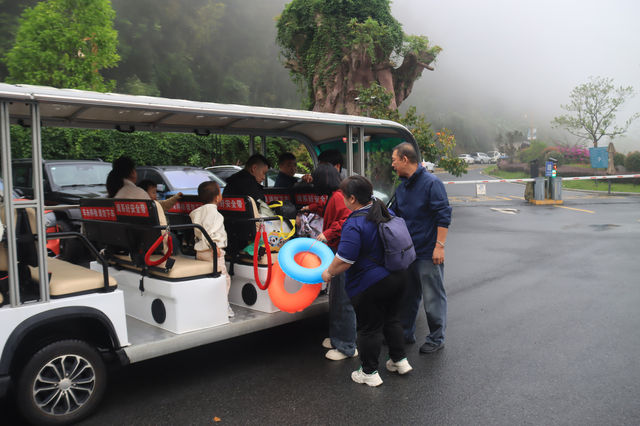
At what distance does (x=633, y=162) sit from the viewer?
119 feet

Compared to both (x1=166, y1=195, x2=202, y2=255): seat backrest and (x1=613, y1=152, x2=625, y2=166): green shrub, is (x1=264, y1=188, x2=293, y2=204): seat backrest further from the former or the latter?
(x1=613, y1=152, x2=625, y2=166): green shrub

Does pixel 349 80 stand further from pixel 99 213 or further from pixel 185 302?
pixel 185 302

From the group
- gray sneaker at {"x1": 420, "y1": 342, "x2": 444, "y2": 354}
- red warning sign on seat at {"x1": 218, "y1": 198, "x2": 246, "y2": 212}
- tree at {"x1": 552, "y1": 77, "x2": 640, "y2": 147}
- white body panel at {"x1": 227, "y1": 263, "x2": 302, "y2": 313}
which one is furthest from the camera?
tree at {"x1": 552, "y1": 77, "x2": 640, "y2": 147}

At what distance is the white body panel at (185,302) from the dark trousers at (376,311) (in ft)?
→ 3.78

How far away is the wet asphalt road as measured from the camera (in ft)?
13.0

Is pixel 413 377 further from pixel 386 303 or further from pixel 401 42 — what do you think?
pixel 401 42

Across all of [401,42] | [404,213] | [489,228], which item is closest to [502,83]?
[401,42]

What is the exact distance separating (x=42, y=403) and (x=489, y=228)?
1276 cm

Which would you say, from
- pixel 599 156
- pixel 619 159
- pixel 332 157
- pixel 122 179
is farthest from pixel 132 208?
pixel 619 159

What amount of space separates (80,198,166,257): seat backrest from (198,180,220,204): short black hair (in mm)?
475

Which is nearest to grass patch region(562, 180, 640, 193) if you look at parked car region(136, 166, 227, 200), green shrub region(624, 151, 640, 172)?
green shrub region(624, 151, 640, 172)

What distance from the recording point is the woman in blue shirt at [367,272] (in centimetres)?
418

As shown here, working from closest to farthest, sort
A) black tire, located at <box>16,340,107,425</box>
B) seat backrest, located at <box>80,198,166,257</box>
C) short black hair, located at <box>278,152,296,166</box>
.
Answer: black tire, located at <box>16,340,107,425</box> < seat backrest, located at <box>80,198,166,257</box> < short black hair, located at <box>278,152,296,166</box>

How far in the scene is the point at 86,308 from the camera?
148 inches
